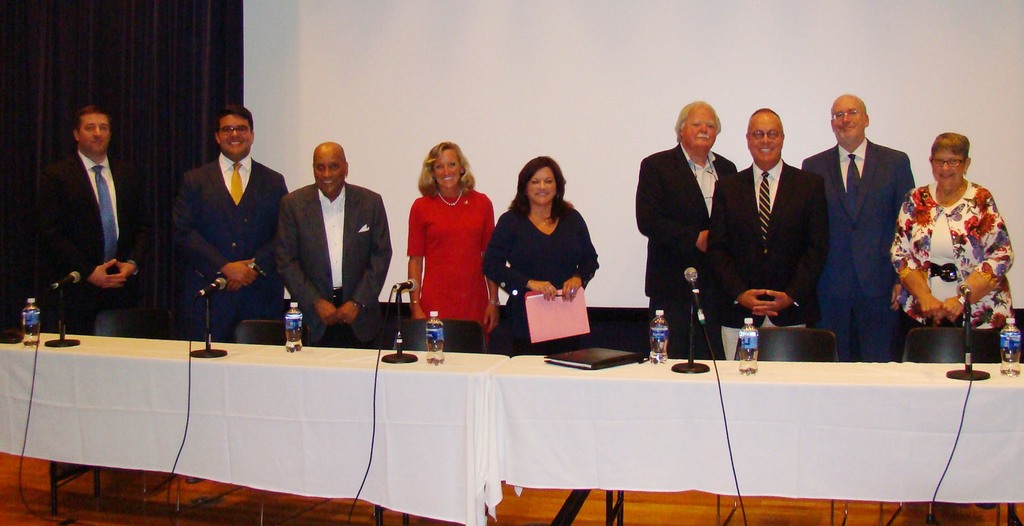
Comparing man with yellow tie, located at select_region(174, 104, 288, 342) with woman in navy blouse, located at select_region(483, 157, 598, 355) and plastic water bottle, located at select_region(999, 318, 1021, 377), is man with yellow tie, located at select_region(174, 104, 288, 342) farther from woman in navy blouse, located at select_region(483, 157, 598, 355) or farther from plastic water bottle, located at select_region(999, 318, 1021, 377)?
plastic water bottle, located at select_region(999, 318, 1021, 377)

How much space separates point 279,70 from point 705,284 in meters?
3.27

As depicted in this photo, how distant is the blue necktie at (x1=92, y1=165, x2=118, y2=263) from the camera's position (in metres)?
4.21

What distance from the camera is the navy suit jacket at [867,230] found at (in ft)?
12.1

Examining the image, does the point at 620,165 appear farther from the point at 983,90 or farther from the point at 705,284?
the point at 983,90

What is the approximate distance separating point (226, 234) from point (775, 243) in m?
2.60

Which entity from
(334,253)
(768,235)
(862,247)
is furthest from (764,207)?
(334,253)

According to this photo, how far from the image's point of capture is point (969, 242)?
3.37 metres

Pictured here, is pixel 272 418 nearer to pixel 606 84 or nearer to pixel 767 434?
pixel 767 434

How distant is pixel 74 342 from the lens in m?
3.19

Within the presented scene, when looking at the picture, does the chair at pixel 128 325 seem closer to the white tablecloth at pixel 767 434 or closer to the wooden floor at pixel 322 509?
the wooden floor at pixel 322 509

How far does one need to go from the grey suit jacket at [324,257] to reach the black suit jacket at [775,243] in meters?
1.54

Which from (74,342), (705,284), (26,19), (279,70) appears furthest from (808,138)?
(26,19)

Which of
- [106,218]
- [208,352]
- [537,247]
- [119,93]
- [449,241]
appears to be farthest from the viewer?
[119,93]

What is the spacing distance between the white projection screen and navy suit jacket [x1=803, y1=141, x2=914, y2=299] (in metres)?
1.03
